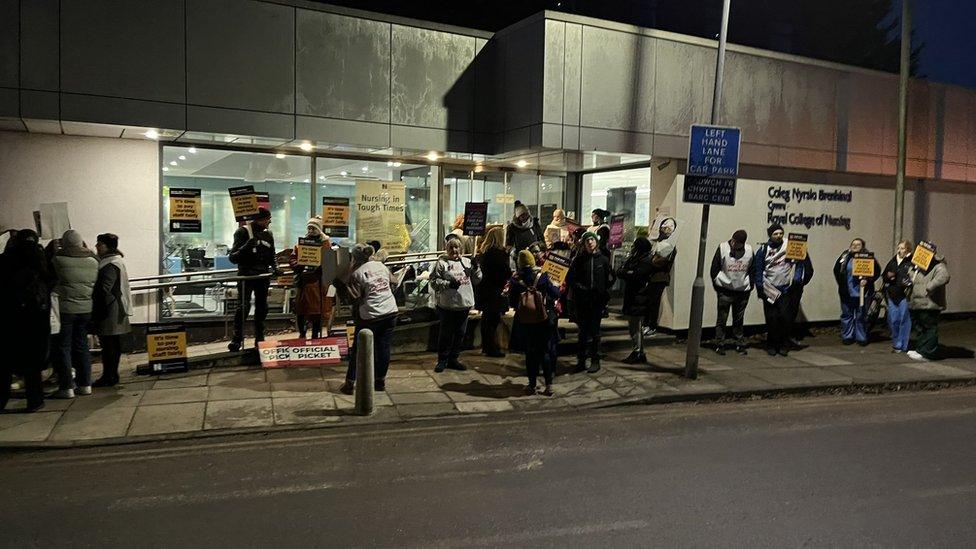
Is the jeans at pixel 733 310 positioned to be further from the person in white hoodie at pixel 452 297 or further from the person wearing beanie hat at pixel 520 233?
the person in white hoodie at pixel 452 297

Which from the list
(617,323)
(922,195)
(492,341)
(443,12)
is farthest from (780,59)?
(443,12)

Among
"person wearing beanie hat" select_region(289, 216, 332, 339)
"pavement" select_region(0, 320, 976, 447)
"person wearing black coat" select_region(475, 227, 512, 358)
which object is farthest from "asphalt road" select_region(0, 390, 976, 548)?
"person wearing beanie hat" select_region(289, 216, 332, 339)

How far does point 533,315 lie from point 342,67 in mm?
5873

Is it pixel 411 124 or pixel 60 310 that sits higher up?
pixel 411 124

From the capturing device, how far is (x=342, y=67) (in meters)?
12.4

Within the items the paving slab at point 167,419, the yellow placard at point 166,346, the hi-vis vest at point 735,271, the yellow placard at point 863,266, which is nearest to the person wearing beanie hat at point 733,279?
the hi-vis vest at point 735,271

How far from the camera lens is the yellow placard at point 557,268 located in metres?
9.84

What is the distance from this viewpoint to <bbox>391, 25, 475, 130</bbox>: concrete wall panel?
12.8 meters

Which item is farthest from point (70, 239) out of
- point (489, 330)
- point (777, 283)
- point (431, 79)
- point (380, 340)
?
point (777, 283)

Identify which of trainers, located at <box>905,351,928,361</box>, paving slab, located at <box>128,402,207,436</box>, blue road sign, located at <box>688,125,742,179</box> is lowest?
paving slab, located at <box>128,402,207,436</box>

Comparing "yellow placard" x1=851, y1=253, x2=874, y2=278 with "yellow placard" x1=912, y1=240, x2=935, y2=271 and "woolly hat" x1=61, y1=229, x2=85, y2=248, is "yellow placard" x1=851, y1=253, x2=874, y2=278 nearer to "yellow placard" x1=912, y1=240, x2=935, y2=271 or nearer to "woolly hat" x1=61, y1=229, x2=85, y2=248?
"yellow placard" x1=912, y1=240, x2=935, y2=271

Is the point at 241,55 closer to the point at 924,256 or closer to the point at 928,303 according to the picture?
the point at 924,256

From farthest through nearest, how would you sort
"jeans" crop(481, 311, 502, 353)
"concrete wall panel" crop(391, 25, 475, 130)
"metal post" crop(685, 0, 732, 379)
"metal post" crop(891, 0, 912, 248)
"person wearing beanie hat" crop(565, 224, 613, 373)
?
"metal post" crop(891, 0, 912, 248) → "concrete wall panel" crop(391, 25, 475, 130) → "jeans" crop(481, 311, 502, 353) → "person wearing beanie hat" crop(565, 224, 613, 373) → "metal post" crop(685, 0, 732, 379)

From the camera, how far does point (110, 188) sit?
11.7 m
